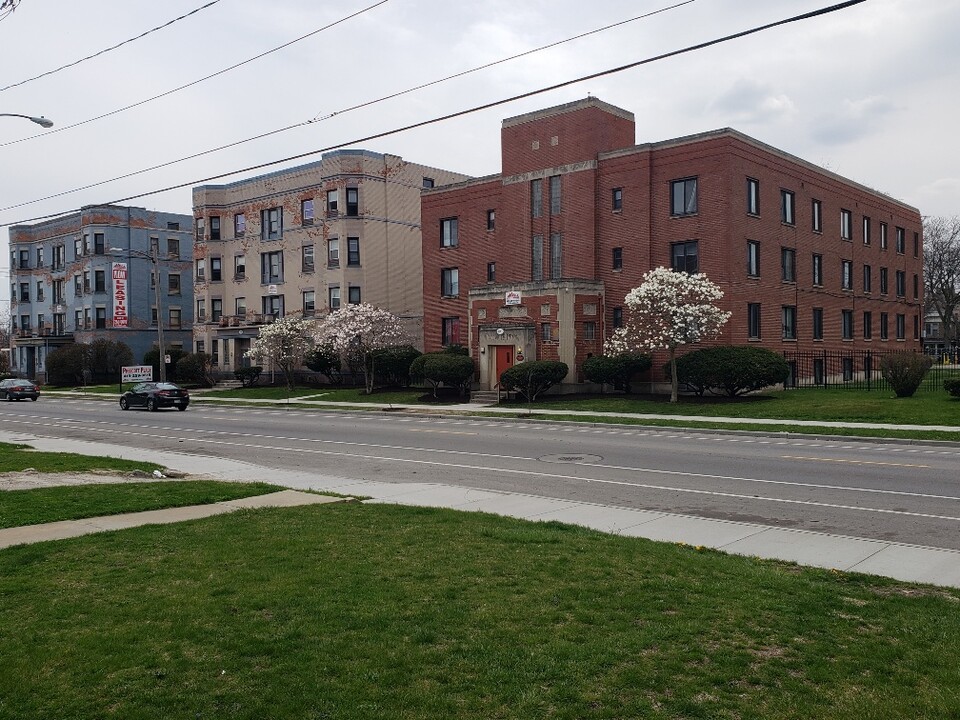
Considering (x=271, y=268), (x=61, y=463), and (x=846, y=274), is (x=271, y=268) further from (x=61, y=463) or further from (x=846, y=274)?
(x=61, y=463)

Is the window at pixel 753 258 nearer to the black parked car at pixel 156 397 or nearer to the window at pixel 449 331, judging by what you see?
the window at pixel 449 331

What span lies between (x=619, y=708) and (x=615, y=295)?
122 feet

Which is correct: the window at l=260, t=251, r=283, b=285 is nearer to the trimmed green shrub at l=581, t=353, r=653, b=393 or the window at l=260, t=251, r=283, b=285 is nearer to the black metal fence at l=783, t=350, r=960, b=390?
the trimmed green shrub at l=581, t=353, r=653, b=393

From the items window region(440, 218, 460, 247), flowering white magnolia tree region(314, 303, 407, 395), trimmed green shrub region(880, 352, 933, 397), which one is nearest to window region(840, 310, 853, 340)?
trimmed green shrub region(880, 352, 933, 397)

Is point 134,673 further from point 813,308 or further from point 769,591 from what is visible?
point 813,308

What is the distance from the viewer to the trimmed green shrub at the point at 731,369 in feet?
113

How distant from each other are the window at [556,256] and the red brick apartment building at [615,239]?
0.26 ft

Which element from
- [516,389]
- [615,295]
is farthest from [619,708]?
[615,295]

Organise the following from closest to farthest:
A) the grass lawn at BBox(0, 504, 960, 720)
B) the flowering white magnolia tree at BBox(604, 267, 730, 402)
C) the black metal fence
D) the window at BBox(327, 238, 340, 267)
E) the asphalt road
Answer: the grass lawn at BBox(0, 504, 960, 720) → the asphalt road → the flowering white magnolia tree at BBox(604, 267, 730, 402) → the black metal fence → the window at BBox(327, 238, 340, 267)

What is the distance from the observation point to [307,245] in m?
58.8

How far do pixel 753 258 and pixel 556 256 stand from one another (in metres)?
9.82

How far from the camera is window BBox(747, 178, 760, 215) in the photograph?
39594 mm

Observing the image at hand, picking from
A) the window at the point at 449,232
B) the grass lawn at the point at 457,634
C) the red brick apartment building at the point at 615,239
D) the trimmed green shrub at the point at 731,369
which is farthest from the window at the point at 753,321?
the grass lawn at the point at 457,634

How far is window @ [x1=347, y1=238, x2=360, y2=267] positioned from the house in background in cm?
7
